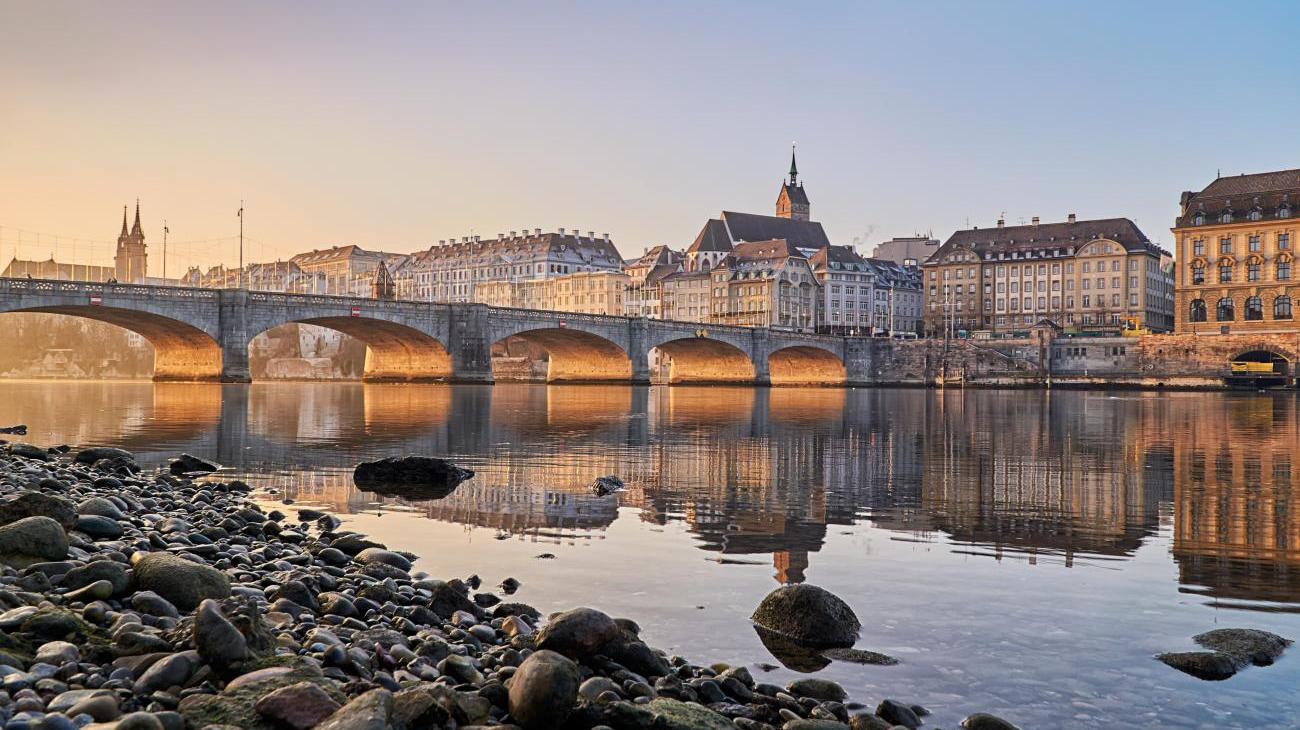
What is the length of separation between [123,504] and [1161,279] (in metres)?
144

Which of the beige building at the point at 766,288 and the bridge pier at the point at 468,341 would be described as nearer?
the bridge pier at the point at 468,341

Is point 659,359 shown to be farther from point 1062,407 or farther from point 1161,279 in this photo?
point 1062,407

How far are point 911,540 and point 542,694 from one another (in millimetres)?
7980

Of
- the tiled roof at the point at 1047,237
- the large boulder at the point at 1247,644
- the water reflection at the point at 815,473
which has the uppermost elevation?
the tiled roof at the point at 1047,237

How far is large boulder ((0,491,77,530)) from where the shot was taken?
9.27m

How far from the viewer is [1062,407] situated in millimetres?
56344

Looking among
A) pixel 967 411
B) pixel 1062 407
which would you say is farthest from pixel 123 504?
pixel 1062 407

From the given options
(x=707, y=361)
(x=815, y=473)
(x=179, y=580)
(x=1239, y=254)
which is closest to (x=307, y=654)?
(x=179, y=580)

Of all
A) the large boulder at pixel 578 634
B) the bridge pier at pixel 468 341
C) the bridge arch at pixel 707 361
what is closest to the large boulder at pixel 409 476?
the large boulder at pixel 578 634

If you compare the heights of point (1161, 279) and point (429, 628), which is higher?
point (1161, 279)

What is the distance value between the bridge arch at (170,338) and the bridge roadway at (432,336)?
3.9 inches

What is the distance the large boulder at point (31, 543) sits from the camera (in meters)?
7.95

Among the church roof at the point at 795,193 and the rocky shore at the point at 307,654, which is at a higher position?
the church roof at the point at 795,193

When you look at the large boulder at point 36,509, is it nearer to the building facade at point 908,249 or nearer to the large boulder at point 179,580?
the large boulder at point 179,580
